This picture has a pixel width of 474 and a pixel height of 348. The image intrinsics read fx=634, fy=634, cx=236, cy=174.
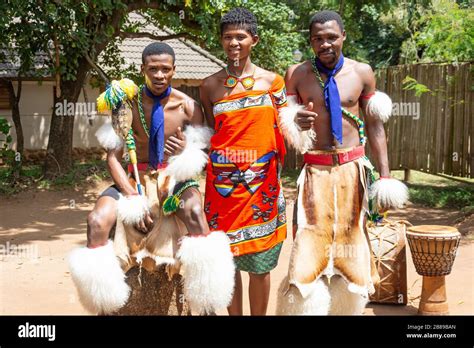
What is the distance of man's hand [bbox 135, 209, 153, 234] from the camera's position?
12.2 ft

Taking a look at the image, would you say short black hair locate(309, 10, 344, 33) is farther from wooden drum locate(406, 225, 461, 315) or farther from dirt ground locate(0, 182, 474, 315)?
dirt ground locate(0, 182, 474, 315)

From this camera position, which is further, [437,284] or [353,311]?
[437,284]

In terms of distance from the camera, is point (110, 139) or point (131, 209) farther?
point (110, 139)

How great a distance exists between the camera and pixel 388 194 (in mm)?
3977

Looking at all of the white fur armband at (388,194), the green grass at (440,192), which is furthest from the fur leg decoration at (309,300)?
the green grass at (440,192)

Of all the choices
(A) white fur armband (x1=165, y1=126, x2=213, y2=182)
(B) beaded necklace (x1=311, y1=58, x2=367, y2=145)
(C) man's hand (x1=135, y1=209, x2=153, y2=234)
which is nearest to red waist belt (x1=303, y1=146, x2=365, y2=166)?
(B) beaded necklace (x1=311, y1=58, x2=367, y2=145)

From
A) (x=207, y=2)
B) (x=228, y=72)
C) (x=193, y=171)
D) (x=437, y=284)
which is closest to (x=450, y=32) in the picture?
(x=207, y=2)

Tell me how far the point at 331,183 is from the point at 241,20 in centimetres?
115

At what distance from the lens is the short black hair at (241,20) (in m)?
3.91

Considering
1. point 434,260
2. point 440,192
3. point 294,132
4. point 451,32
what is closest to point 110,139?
point 294,132

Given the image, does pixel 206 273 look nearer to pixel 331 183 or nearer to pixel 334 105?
pixel 331 183

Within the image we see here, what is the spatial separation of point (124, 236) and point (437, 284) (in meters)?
2.50

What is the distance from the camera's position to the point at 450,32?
8898mm

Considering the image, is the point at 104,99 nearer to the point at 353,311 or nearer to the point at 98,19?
the point at 353,311
